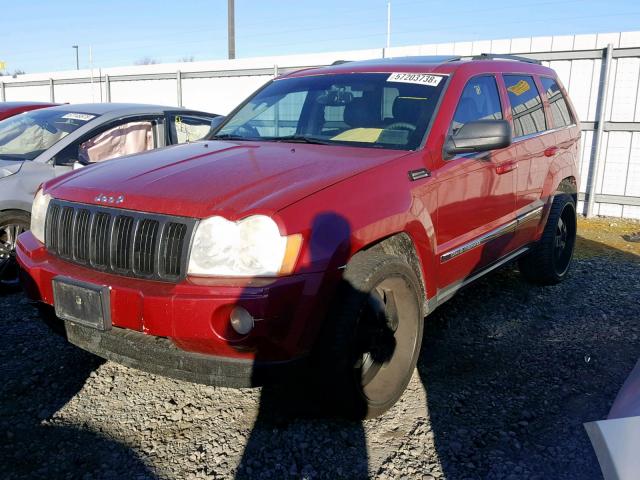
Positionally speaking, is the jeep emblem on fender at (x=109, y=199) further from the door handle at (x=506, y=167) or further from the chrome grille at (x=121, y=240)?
the door handle at (x=506, y=167)

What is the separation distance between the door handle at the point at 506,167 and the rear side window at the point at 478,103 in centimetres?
36

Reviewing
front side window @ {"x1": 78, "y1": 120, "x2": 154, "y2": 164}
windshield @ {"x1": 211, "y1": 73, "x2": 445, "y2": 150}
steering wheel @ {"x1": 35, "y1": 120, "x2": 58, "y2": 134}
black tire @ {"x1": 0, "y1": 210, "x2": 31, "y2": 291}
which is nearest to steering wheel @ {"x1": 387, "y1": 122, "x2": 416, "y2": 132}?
windshield @ {"x1": 211, "y1": 73, "x2": 445, "y2": 150}

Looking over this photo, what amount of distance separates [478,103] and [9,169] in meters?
3.87

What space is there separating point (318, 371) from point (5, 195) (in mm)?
3473

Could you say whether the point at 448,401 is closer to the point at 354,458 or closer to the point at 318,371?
the point at 354,458

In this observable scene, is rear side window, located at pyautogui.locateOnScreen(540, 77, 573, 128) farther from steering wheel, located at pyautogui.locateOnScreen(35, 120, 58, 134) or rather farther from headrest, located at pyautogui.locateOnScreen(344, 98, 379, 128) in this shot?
steering wheel, located at pyautogui.locateOnScreen(35, 120, 58, 134)

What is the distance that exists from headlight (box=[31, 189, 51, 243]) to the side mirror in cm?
232

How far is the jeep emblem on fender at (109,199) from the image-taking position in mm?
2812

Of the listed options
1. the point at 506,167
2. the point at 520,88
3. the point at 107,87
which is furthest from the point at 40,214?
the point at 107,87

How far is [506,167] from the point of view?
13.5 ft

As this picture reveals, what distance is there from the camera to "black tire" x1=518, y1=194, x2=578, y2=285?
16.7 feet

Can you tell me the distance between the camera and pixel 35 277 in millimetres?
3010

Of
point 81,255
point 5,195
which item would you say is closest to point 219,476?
point 81,255

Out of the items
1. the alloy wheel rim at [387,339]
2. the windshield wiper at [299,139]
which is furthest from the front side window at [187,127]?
the alloy wheel rim at [387,339]
